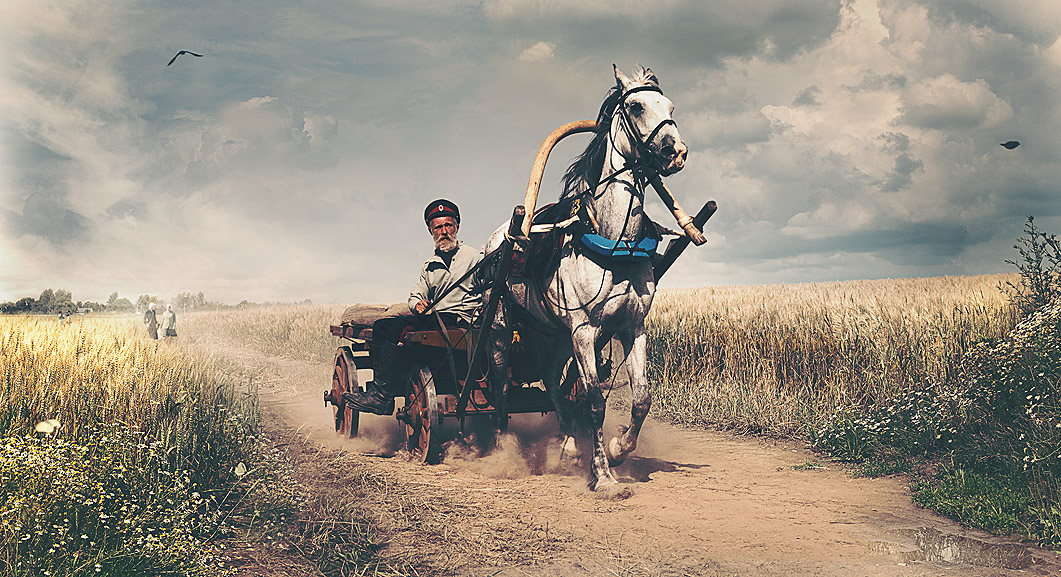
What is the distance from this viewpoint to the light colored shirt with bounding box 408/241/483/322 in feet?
24.4

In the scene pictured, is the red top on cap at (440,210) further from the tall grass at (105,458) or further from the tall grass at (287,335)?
the tall grass at (287,335)

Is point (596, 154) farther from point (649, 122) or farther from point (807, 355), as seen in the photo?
point (807, 355)

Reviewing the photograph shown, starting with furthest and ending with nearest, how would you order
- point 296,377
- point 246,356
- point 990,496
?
point 246,356 → point 296,377 → point 990,496

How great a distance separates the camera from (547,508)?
551 cm

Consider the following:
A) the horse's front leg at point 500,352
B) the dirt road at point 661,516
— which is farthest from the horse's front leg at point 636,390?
the horse's front leg at point 500,352

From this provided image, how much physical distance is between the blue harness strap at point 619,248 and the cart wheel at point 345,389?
371 centimetres

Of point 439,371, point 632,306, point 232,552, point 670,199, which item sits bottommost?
point 232,552

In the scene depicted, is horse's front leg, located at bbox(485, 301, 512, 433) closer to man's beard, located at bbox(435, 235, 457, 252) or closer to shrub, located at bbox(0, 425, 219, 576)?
man's beard, located at bbox(435, 235, 457, 252)

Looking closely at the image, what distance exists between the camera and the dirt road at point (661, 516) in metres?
4.37

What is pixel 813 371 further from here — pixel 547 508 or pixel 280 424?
pixel 280 424

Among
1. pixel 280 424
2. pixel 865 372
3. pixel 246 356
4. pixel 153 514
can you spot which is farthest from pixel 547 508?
pixel 246 356

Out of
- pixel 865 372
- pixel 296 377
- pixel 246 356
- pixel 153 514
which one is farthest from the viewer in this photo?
pixel 246 356

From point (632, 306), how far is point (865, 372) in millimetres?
4121

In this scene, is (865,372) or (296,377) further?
(296,377)
